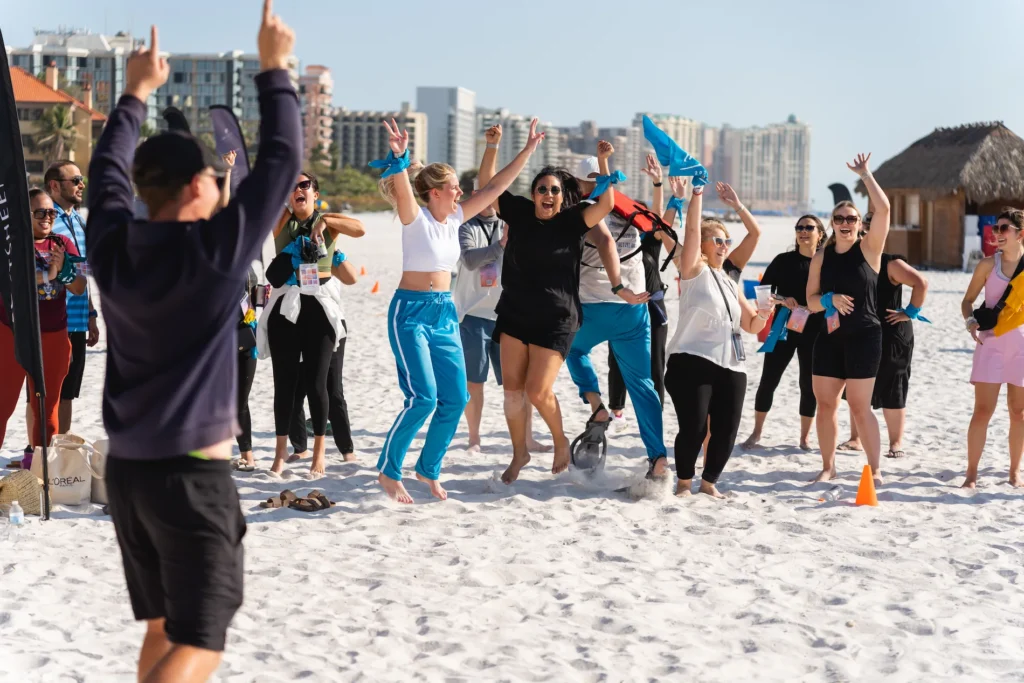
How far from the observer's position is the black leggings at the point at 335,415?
6887 mm

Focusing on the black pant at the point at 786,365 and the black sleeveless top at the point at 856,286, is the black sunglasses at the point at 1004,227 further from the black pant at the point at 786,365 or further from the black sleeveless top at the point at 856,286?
the black pant at the point at 786,365

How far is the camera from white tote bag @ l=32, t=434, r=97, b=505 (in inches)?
234

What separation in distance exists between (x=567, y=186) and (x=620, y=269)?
0.66 metres

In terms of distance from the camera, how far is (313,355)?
21.5 ft

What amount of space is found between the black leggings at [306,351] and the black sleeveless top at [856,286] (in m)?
2.92

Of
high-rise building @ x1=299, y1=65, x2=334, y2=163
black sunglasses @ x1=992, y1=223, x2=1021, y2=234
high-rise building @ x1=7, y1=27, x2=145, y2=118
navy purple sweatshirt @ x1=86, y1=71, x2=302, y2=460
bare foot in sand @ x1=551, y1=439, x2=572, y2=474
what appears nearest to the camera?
navy purple sweatshirt @ x1=86, y1=71, x2=302, y2=460

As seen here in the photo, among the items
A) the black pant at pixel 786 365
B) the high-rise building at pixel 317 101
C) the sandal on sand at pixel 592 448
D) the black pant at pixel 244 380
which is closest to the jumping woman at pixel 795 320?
the black pant at pixel 786 365

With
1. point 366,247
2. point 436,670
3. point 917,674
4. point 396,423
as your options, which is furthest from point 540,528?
point 366,247

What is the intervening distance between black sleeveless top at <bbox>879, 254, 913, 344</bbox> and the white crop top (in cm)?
273

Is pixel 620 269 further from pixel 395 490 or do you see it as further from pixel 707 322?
pixel 395 490

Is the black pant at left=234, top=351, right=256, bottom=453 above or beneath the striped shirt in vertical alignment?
beneath

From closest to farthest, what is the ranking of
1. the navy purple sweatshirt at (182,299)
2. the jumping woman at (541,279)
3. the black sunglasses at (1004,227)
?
the navy purple sweatshirt at (182,299), the jumping woman at (541,279), the black sunglasses at (1004,227)

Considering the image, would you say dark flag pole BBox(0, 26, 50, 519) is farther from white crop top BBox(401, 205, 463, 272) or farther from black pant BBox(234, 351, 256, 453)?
white crop top BBox(401, 205, 463, 272)

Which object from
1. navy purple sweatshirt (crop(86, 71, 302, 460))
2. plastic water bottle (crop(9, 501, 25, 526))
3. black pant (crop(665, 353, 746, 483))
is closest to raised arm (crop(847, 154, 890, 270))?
black pant (crop(665, 353, 746, 483))
